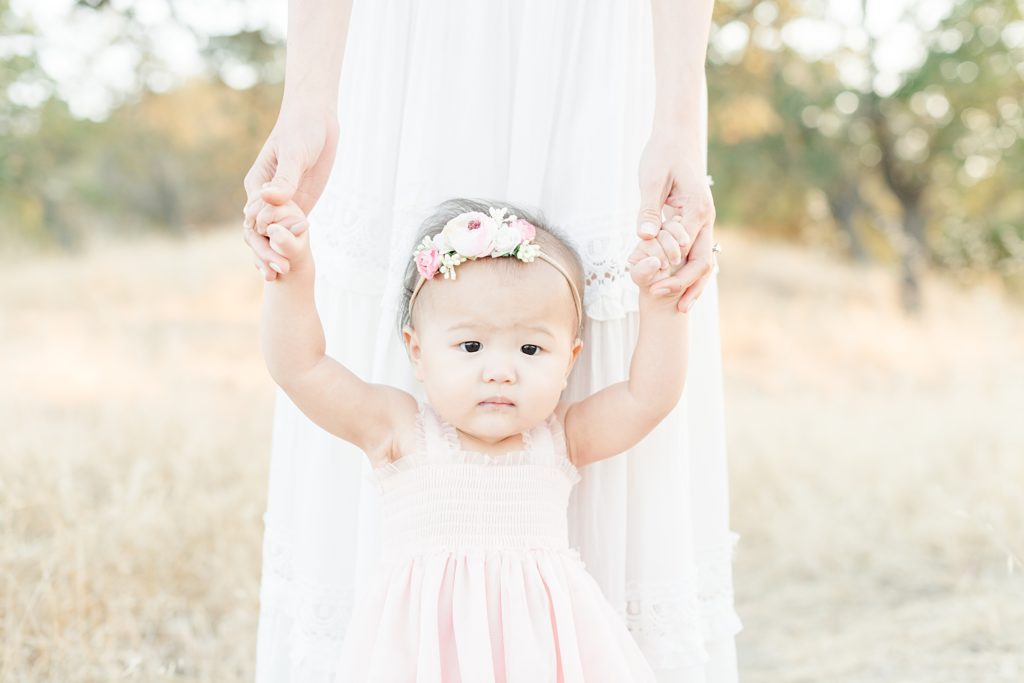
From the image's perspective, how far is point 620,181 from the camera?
1769 mm

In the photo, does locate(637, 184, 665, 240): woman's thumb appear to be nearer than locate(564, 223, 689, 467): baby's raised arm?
Yes

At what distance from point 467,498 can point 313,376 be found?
0.33 m

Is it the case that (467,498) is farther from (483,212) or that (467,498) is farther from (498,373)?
(483,212)

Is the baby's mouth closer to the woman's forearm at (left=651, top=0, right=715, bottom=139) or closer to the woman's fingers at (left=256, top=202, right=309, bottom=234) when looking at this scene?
the woman's fingers at (left=256, top=202, right=309, bottom=234)

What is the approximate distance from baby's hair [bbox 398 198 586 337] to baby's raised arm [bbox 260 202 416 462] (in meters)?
0.15

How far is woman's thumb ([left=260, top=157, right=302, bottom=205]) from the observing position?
1.49 metres

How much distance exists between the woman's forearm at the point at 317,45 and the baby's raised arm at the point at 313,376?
0.32 meters

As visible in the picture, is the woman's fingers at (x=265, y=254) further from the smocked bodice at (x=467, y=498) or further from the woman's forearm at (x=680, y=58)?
the woman's forearm at (x=680, y=58)

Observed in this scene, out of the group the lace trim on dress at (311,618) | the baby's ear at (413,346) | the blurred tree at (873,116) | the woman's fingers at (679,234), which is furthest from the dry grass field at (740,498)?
the blurred tree at (873,116)

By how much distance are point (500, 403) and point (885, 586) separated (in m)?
2.38

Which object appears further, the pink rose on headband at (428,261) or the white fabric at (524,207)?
the white fabric at (524,207)

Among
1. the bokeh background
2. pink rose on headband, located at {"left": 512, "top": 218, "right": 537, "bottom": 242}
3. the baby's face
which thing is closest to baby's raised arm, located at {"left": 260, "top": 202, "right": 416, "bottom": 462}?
the baby's face

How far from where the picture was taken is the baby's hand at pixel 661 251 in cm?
154

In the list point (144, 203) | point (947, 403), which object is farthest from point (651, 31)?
point (144, 203)
